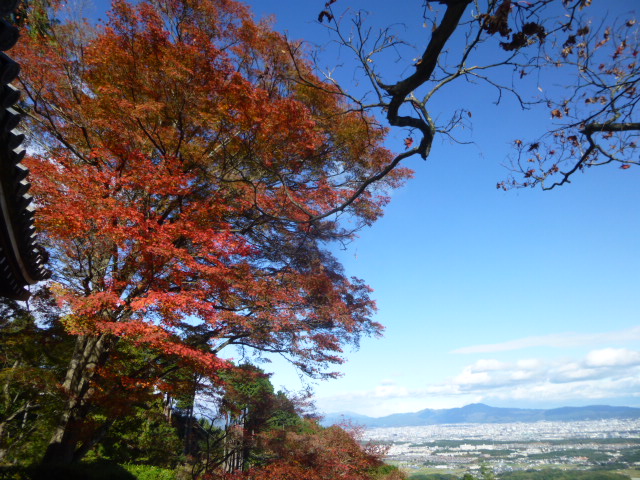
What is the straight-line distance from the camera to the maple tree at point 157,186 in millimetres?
6742

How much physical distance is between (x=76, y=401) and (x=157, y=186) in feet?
15.1

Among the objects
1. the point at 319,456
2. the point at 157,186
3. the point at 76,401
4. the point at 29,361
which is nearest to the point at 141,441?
the point at 29,361

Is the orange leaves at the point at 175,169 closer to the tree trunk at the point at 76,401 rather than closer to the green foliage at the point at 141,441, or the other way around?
the tree trunk at the point at 76,401

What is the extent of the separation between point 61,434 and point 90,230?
4080 millimetres

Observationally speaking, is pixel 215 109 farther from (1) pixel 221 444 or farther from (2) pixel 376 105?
(1) pixel 221 444

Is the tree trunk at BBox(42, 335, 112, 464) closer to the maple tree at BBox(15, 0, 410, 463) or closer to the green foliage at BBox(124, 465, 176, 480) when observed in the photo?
the maple tree at BBox(15, 0, 410, 463)

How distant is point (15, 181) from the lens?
8.67 ft

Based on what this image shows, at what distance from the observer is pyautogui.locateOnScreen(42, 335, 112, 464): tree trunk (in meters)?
7.01

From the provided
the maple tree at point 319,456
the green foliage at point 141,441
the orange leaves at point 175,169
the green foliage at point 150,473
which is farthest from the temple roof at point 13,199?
the green foliage at point 150,473

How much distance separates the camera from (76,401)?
7.26 metres

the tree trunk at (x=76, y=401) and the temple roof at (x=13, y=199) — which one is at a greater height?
the temple roof at (x=13, y=199)

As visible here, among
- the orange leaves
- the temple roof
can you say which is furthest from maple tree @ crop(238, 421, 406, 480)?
the temple roof

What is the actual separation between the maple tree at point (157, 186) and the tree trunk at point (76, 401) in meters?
0.03

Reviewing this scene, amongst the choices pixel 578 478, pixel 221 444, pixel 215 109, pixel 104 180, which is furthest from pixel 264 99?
pixel 578 478
